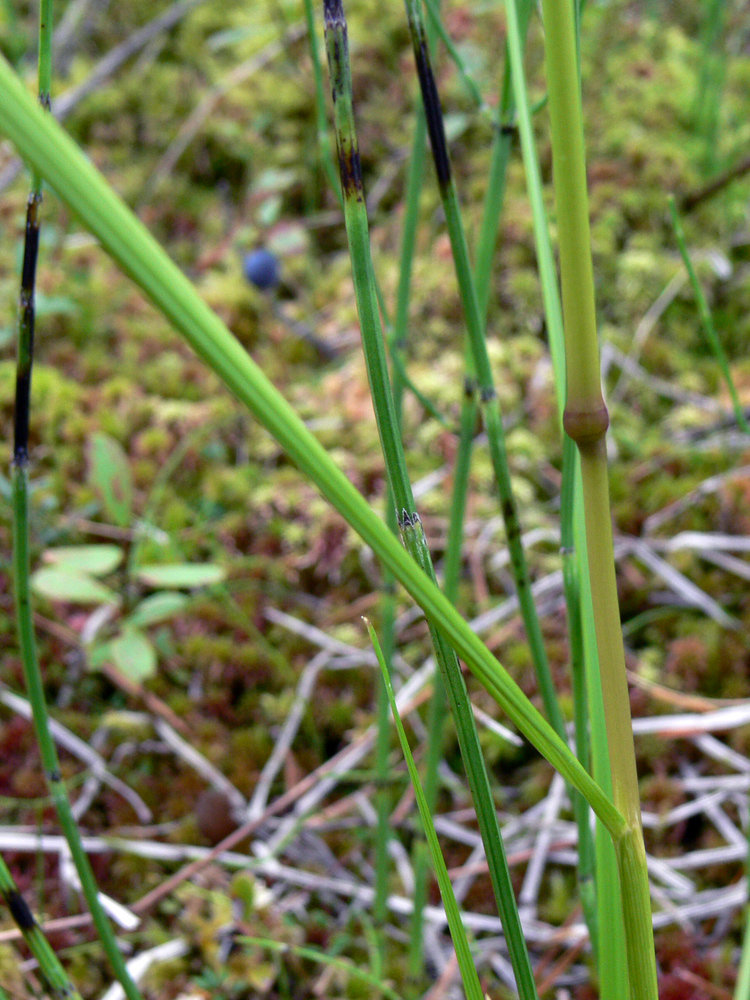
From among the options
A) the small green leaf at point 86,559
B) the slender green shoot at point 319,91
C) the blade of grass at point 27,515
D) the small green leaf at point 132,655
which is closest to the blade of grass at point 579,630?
the slender green shoot at point 319,91

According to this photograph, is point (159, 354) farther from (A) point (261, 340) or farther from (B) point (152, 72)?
(B) point (152, 72)

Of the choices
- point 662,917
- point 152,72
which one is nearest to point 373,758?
point 662,917

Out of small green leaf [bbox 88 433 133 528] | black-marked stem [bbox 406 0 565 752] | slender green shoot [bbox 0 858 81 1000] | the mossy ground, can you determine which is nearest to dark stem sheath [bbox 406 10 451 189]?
black-marked stem [bbox 406 0 565 752]

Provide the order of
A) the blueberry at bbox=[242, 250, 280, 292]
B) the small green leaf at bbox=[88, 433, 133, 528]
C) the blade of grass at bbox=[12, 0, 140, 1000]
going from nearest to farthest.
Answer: the blade of grass at bbox=[12, 0, 140, 1000] < the small green leaf at bbox=[88, 433, 133, 528] < the blueberry at bbox=[242, 250, 280, 292]

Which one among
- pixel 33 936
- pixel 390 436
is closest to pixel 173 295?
pixel 390 436

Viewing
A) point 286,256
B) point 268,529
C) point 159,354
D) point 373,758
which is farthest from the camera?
point 286,256

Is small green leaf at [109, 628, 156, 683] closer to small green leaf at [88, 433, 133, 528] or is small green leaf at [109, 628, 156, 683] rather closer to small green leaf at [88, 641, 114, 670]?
small green leaf at [88, 641, 114, 670]
